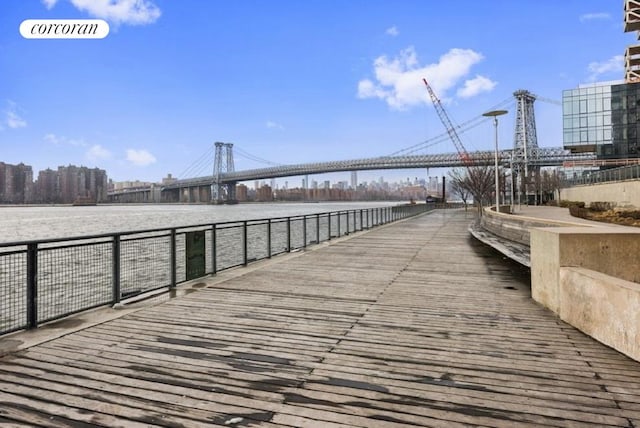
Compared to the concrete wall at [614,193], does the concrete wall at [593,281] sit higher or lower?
lower

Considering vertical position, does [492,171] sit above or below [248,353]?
above

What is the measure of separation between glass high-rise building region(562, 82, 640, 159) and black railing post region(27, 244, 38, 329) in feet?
231

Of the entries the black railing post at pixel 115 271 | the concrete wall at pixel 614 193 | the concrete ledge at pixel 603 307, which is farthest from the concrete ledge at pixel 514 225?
the concrete wall at pixel 614 193

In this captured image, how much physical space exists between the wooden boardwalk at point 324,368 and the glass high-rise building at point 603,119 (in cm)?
6753

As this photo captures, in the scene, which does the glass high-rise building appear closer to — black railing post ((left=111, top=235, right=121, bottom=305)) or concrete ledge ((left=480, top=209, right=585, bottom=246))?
concrete ledge ((left=480, top=209, right=585, bottom=246))

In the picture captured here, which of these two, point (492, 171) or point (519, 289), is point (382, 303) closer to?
point (519, 289)

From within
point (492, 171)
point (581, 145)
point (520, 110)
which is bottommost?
point (492, 171)

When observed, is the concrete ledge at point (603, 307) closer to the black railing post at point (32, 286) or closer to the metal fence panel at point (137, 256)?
the metal fence panel at point (137, 256)

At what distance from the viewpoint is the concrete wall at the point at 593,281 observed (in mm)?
3768

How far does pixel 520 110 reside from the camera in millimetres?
119000

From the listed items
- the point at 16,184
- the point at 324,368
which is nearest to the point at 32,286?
the point at 324,368

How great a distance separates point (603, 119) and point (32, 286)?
7711cm

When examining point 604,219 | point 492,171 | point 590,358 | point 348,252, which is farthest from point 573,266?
point 492,171

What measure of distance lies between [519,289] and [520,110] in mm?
127453
